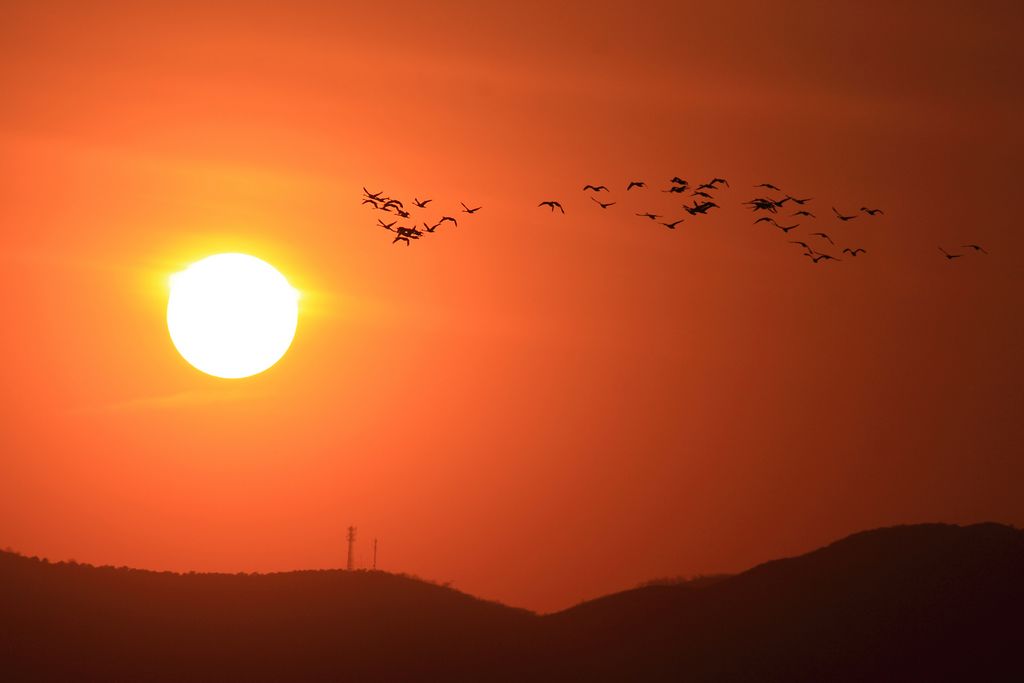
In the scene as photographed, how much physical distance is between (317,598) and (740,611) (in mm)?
32323

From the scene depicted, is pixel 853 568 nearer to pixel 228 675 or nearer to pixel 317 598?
pixel 317 598

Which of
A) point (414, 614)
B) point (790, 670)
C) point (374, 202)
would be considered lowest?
point (790, 670)

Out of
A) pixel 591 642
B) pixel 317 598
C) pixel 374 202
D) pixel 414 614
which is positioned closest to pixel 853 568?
pixel 591 642

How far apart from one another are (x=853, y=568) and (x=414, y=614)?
34063 millimetres

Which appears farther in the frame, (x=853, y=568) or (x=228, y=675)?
(x=853, y=568)

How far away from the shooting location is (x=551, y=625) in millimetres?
105812

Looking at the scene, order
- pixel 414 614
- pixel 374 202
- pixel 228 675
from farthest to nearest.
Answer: pixel 414 614 → pixel 228 675 → pixel 374 202

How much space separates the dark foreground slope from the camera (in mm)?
93312

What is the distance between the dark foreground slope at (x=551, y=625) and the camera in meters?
93.3

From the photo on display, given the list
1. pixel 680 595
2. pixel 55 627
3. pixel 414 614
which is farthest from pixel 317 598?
pixel 680 595

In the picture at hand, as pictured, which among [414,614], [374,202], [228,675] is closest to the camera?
[374,202]

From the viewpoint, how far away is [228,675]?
306 feet

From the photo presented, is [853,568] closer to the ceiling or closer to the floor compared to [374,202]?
closer to the floor

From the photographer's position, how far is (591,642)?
102 meters
